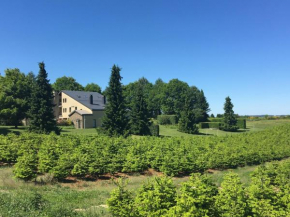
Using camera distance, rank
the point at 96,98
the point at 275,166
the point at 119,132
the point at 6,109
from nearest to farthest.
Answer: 1. the point at 275,166
2. the point at 119,132
3. the point at 6,109
4. the point at 96,98

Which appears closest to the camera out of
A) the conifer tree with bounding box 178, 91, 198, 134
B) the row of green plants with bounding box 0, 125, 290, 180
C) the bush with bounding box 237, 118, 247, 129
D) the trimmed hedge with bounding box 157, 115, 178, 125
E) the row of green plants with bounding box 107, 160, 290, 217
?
the row of green plants with bounding box 107, 160, 290, 217

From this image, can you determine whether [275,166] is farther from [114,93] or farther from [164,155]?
[114,93]

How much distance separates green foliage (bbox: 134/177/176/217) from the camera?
5012 mm

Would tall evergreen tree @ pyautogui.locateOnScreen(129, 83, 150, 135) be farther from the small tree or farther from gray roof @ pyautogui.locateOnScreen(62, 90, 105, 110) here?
the small tree

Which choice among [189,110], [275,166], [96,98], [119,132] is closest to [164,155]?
[275,166]

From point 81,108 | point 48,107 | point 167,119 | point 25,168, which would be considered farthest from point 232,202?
point 167,119

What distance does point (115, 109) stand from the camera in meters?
27.0

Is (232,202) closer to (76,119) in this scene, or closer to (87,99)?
(76,119)

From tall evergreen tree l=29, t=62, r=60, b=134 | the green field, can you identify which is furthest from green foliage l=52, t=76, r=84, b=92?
the green field

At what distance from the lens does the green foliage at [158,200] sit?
5012 mm

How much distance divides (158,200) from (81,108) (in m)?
42.1

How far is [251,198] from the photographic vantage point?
5.21 m

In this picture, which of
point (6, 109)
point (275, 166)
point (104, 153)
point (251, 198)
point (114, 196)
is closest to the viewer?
point (251, 198)

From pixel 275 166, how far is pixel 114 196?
684 centimetres
